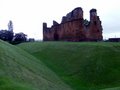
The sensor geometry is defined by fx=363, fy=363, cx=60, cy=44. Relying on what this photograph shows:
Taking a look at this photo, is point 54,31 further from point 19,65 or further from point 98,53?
point 19,65

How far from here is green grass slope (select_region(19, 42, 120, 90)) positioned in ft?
101

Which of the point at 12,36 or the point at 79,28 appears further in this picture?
the point at 12,36

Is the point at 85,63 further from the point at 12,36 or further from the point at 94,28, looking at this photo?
the point at 12,36

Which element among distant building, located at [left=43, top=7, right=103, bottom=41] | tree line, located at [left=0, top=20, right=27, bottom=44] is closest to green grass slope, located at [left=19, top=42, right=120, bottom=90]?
distant building, located at [left=43, top=7, right=103, bottom=41]

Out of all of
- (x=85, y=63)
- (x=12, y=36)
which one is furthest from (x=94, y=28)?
(x=12, y=36)

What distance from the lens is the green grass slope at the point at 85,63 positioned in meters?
30.7

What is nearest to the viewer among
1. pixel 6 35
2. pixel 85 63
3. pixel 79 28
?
pixel 85 63

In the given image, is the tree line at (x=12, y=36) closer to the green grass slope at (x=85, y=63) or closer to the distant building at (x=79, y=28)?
the distant building at (x=79, y=28)


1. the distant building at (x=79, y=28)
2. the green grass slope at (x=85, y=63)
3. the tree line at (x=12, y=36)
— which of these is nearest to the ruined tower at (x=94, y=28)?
the distant building at (x=79, y=28)

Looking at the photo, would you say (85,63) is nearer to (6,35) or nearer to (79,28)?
(79,28)

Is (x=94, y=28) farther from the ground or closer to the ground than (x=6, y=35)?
farther from the ground

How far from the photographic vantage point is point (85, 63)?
1395 inches

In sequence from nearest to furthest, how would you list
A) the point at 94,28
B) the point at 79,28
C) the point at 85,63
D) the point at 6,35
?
the point at 85,63, the point at 79,28, the point at 94,28, the point at 6,35

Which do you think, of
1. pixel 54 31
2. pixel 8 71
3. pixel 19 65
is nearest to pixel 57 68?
pixel 19 65
